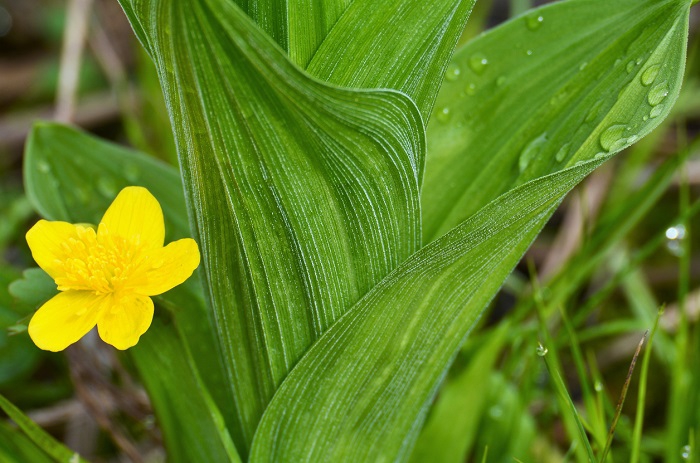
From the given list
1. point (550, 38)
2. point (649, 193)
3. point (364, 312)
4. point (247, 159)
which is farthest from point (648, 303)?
point (247, 159)

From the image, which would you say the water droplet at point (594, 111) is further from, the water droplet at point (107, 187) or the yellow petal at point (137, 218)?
the water droplet at point (107, 187)

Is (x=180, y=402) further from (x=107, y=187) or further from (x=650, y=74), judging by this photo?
(x=650, y=74)

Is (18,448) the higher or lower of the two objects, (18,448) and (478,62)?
the lower

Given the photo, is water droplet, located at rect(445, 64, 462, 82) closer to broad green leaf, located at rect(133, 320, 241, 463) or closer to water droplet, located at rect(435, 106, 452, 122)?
water droplet, located at rect(435, 106, 452, 122)

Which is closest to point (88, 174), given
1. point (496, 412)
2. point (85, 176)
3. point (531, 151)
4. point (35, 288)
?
point (85, 176)

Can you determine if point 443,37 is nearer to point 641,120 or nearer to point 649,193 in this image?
point 641,120

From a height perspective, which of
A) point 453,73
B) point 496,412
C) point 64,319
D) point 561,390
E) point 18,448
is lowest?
point 18,448

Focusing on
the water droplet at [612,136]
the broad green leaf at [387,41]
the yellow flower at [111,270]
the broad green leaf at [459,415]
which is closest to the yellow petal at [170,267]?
the yellow flower at [111,270]
